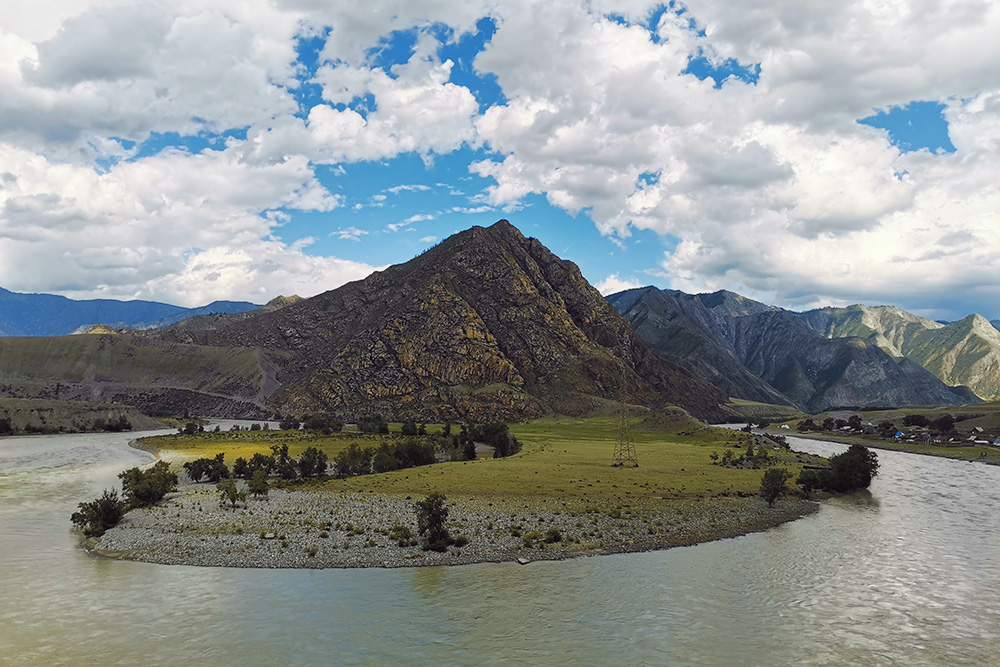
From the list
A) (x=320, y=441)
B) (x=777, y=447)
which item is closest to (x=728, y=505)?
(x=777, y=447)

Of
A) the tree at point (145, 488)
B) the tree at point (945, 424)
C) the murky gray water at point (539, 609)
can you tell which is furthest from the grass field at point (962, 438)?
the tree at point (145, 488)

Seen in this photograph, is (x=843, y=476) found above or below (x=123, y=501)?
below

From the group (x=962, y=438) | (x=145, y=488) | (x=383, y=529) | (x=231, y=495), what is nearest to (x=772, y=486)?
(x=383, y=529)

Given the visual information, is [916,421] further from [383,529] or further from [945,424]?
[383,529]

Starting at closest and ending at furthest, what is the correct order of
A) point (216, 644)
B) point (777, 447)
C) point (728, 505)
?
1. point (216, 644)
2. point (728, 505)
3. point (777, 447)

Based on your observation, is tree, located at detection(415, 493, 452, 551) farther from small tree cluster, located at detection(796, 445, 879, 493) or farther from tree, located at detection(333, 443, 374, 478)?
small tree cluster, located at detection(796, 445, 879, 493)

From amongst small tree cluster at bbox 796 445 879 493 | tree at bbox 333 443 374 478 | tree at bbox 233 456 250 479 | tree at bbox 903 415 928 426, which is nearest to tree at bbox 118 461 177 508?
tree at bbox 233 456 250 479

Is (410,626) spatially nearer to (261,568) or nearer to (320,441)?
(261,568)
